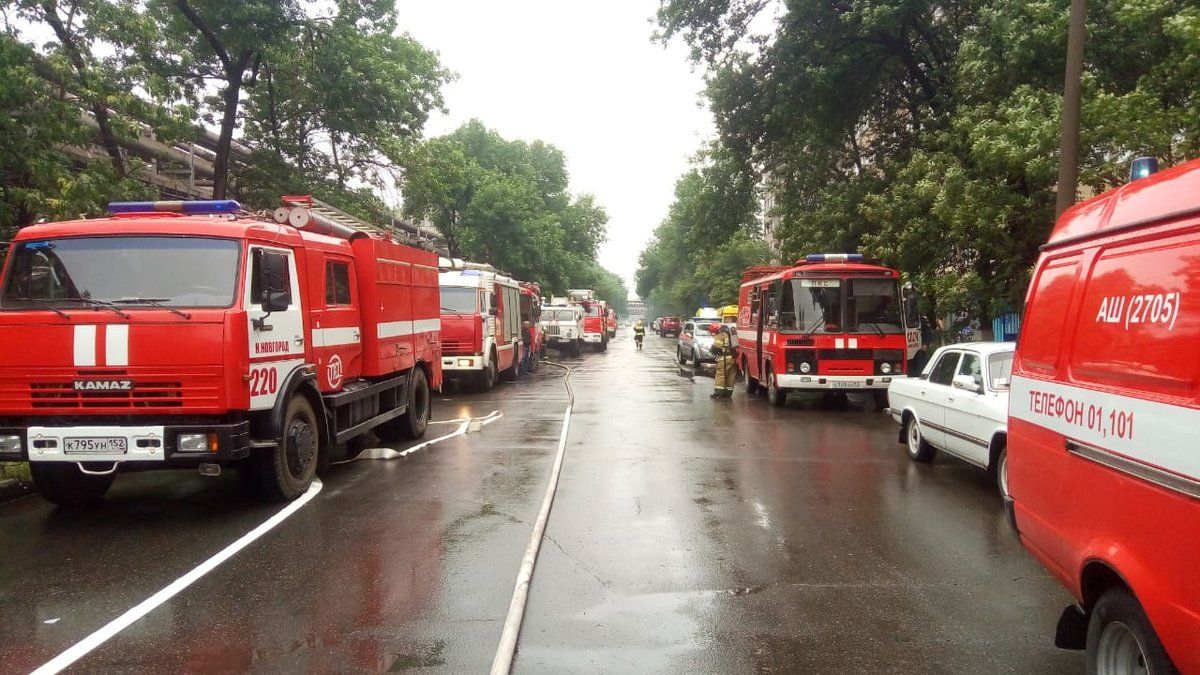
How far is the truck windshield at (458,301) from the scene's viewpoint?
739 inches

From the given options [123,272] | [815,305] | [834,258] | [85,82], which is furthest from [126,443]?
[834,258]

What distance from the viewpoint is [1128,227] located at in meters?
3.15

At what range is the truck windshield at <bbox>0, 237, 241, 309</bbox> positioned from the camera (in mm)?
6727

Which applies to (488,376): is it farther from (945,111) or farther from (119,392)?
(119,392)

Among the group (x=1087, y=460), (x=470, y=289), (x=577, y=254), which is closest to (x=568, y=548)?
(x=1087, y=460)

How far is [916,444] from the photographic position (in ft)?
31.9

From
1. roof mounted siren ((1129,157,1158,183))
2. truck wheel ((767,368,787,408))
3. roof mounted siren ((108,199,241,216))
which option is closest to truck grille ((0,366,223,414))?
roof mounted siren ((108,199,241,216))

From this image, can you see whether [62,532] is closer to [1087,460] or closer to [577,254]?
[1087,460]

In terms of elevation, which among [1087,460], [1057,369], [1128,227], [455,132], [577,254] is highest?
[455,132]

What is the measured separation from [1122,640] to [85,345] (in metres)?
7.07

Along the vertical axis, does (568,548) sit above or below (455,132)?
below

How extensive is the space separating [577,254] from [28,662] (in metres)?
58.0

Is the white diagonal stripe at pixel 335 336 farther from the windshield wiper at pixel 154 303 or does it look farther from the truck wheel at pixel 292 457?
the windshield wiper at pixel 154 303

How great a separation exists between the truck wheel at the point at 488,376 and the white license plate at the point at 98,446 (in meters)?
12.6
